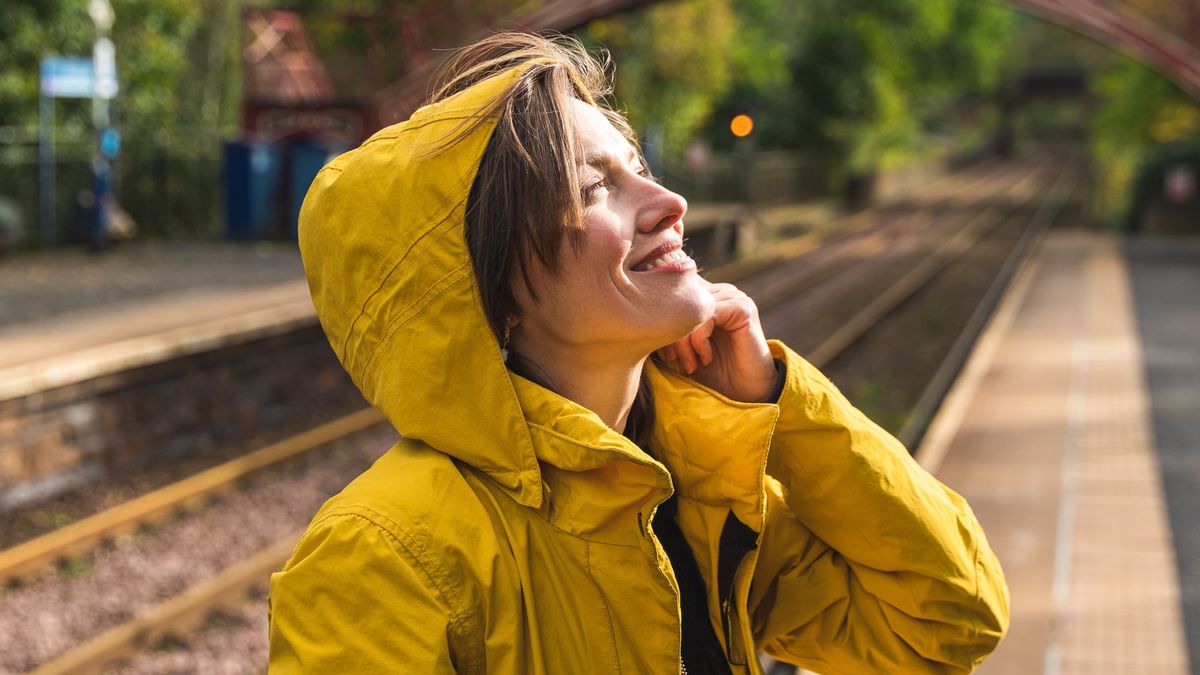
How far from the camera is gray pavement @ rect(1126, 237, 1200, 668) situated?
5.91 metres

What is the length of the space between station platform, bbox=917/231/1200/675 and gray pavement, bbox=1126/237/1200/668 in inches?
2.7

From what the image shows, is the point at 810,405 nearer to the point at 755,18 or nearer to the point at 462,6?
the point at 462,6

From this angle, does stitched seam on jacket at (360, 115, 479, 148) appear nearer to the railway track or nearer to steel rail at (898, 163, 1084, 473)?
the railway track

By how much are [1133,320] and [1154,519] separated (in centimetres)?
955

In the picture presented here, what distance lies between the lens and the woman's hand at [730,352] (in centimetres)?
184

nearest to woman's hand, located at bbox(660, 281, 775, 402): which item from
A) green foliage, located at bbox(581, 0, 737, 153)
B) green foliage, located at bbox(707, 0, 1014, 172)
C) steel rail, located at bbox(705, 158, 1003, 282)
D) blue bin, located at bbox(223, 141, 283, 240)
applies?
steel rail, located at bbox(705, 158, 1003, 282)

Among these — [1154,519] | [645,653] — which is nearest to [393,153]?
[645,653]

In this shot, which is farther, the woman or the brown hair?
the brown hair

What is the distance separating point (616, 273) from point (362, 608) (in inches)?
21.5

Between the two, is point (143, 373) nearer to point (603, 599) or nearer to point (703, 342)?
point (703, 342)

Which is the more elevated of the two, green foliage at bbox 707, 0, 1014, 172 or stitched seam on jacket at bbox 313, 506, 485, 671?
stitched seam on jacket at bbox 313, 506, 485, 671

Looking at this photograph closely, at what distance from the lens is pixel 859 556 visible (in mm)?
1888

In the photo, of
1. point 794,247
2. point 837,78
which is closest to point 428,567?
point 794,247

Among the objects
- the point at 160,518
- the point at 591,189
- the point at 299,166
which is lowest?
the point at 299,166
